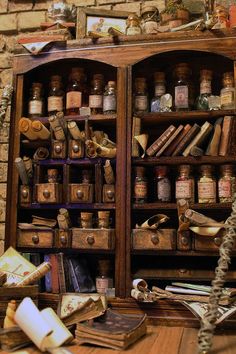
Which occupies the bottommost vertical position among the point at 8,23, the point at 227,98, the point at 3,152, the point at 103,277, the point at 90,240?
the point at 103,277

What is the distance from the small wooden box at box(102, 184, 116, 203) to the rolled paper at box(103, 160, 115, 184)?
A: 2 centimetres

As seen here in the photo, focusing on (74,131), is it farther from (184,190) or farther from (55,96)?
(184,190)

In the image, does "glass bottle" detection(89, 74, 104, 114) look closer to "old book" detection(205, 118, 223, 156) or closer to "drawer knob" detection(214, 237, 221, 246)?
"old book" detection(205, 118, 223, 156)

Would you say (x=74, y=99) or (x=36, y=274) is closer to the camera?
(x=36, y=274)

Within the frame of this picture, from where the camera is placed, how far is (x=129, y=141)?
1574mm

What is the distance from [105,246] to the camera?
1.52 metres

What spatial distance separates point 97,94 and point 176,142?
0.40m

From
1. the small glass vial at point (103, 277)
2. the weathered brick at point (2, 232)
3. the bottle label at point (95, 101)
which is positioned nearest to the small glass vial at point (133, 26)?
the bottle label at point (95, 101)

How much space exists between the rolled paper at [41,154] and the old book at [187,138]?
53 centimetres

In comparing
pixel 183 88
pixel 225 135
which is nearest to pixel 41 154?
pixel 183 88

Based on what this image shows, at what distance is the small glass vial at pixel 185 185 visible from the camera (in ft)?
5.05

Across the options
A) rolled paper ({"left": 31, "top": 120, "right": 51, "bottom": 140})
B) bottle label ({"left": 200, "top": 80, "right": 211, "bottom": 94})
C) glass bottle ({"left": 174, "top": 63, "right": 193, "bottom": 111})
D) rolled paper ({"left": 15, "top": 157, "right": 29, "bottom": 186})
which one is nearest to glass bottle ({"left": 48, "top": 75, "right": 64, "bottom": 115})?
rolled paper ({"left": 31, "top": 120, "right": 51, "bottom": 140})

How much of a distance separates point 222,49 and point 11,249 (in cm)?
112

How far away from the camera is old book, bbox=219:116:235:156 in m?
1.52
